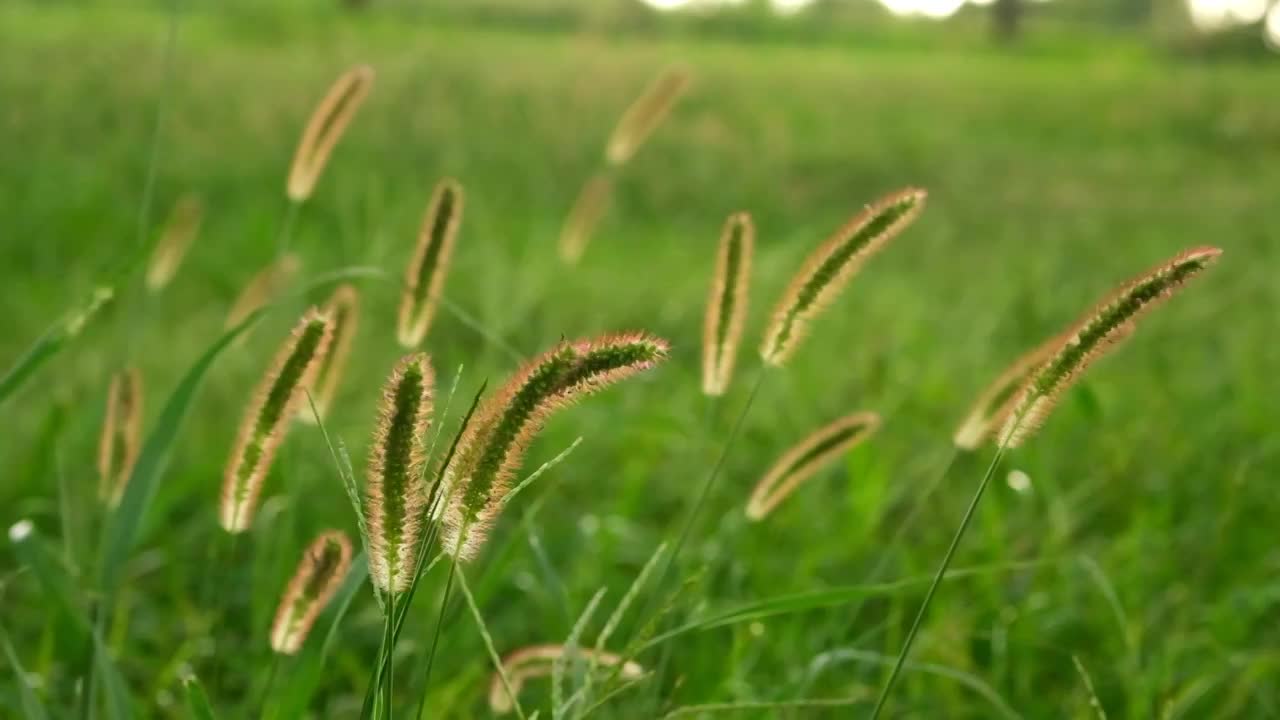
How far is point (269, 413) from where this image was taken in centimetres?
88

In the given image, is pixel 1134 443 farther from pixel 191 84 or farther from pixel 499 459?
pixel 191 84

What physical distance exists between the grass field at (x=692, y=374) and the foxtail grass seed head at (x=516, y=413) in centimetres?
13

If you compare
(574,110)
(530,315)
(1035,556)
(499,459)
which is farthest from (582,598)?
(574,110)

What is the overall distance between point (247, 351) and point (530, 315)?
89 centimetres

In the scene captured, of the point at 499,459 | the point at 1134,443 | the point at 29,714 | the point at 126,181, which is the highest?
the point at 499,459

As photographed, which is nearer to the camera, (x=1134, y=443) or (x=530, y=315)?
(x=1134, y=443)

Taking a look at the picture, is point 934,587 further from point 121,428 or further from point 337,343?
point 121,428

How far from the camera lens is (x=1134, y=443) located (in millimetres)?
2707

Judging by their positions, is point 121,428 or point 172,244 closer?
point 121,428

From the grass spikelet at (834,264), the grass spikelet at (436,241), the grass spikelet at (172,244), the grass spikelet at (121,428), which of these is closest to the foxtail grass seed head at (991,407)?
the grass spikelet at (834,264)

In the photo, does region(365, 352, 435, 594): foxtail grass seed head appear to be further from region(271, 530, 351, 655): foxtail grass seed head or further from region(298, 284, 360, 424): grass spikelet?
region(298, 284, 360, 424): grass spikelet

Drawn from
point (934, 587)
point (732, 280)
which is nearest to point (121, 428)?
point (732, 280)

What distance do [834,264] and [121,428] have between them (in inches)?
30.4

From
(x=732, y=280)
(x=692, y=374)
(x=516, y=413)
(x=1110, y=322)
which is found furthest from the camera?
(x=692, y=374)
